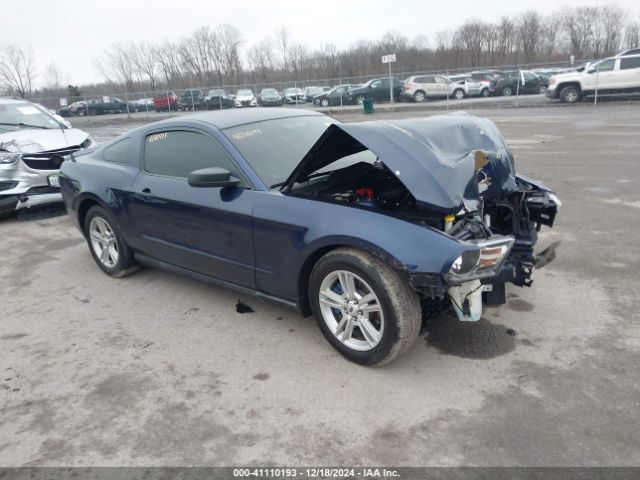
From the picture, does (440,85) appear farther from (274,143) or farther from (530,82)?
(274,143)

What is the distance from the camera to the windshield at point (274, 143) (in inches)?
150

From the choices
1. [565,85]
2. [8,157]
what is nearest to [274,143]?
[8,157]

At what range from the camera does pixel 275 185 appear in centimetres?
367

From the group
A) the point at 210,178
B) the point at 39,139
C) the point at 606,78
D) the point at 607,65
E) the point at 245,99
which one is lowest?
the point at 210,178

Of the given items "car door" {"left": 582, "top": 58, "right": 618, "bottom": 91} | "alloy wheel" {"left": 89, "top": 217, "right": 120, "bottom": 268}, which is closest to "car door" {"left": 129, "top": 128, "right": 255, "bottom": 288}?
"alloy wheel" {"left": 89, "top": 217, "right": 120, "bottom": 268}

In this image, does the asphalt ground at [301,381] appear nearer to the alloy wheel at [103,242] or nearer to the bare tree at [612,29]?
the alloy wheel at [103,242]

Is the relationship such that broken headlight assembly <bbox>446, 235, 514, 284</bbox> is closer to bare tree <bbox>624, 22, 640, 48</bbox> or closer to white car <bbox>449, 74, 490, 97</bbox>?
white car <bbox>449, 74, 490, 97</bbox>

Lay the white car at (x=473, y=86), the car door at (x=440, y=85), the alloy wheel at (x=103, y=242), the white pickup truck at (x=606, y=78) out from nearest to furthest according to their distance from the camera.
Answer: the alloy wheel at (x=103, y=242)
the white pickup truck at (x=606, y=78)
the car door at (x=440, y=85)
the white car at (x=473, y=86)

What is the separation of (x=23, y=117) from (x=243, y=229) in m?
6.98

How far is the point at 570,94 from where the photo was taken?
2211 centimetres

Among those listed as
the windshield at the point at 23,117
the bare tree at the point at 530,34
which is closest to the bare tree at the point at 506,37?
the bare tree at the point at 530,34

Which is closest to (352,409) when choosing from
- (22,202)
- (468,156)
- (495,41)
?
(468,156)

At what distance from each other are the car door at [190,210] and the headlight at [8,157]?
3784 mm

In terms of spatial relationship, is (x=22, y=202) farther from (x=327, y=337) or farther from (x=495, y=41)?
(x=495, y=41)
